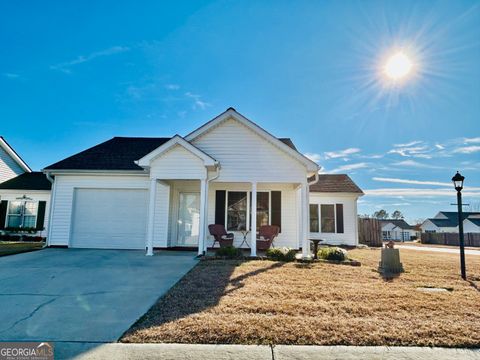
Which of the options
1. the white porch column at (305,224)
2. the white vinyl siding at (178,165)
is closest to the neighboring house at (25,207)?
the white vinyl siding at (178,165)

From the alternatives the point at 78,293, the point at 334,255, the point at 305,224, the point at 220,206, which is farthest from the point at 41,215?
the point at 334,255

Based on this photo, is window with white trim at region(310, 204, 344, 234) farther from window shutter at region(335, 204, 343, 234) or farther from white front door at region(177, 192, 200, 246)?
white front door at region(177, 192, 200, 246)

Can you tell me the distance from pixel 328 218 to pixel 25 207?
1766cm

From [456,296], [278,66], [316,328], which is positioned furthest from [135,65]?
[456,296]

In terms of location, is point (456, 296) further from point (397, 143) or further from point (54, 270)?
point (397, 143)

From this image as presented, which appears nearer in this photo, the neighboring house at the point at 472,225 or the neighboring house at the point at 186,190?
the neighboring house at the point at 186,190

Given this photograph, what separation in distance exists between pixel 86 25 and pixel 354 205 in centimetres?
1485

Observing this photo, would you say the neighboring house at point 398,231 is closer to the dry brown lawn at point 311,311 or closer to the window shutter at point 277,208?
the window shutter at point 277,208

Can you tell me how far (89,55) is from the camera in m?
10.7

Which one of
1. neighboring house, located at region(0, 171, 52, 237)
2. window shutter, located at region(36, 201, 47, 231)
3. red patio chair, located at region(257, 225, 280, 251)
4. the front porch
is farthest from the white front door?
window shutter, located at region(36, 201, 47, 231)

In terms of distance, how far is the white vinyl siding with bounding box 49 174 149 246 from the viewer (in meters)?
11.3

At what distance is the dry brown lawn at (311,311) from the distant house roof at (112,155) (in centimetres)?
741

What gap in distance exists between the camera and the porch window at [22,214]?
16031mm

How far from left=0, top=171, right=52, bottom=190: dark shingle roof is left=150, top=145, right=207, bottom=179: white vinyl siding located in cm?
1079
